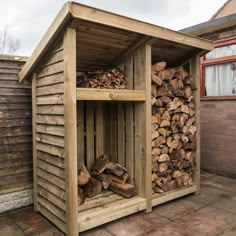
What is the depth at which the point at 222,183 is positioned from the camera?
3879 millimetres

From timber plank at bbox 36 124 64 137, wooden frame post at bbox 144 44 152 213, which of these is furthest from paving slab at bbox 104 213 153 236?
timber plank at bbox 36 124 64 137

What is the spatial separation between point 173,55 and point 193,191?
1.83m

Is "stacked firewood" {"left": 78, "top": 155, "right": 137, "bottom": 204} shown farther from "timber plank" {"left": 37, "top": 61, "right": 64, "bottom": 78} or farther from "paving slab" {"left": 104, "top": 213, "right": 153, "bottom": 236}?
"timber plank" {"left": 37, "top": 61, "right": 64, "bottom": 78}

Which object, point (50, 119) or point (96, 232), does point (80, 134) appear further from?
point (96, 232)

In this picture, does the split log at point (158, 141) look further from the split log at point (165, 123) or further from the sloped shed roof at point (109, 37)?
the sloped shed roof at point (109, 37)

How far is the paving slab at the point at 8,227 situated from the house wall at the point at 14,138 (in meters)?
0.19

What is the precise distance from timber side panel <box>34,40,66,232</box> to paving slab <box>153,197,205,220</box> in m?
1.13

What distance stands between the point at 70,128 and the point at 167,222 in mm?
1411

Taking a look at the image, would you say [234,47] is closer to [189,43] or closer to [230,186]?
[189,43]

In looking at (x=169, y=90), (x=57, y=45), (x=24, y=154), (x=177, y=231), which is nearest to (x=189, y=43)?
(x=169, y=90)

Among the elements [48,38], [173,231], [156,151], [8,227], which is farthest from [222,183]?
[48,38]

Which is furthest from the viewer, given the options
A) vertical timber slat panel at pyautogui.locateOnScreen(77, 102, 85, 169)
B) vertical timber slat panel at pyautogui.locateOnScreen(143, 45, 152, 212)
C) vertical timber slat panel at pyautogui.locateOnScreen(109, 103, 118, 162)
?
vertical timber slat panel at pyautogui.locateOnScreen(109, 103, 118, 162)

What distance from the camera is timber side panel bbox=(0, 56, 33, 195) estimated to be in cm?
286

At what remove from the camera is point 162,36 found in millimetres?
2641
